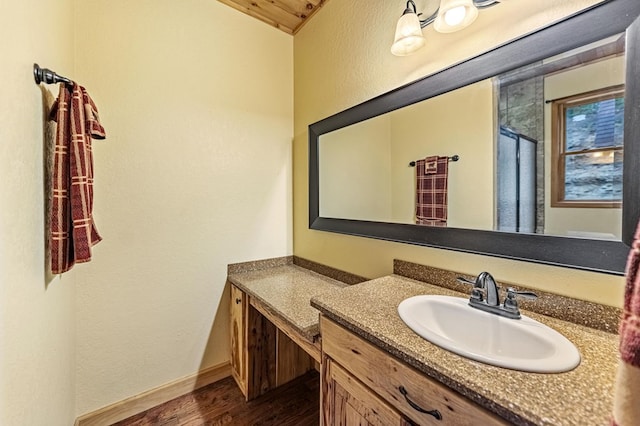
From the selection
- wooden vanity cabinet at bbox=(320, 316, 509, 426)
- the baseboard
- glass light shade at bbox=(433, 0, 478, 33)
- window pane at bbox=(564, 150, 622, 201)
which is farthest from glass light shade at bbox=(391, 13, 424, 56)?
the baseboard

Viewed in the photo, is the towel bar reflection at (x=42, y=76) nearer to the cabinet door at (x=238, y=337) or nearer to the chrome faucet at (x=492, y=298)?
the cabinet door at (x=238, y=337)

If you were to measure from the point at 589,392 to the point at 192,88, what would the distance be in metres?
2.24

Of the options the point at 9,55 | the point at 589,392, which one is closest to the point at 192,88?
the point at 9,55

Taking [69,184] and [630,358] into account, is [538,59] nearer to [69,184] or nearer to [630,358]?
[630,358]

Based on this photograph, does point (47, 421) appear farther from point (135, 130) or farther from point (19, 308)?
point (135, 130)

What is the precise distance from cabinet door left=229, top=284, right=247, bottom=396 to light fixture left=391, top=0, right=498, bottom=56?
1709 mm

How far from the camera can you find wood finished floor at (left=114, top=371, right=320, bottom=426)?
1.56 m

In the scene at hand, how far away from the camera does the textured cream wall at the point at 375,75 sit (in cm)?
93

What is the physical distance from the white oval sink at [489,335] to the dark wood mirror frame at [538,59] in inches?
9.8

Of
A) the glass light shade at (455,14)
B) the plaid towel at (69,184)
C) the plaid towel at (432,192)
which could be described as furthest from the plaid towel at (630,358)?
the plaid towel at (69,184)

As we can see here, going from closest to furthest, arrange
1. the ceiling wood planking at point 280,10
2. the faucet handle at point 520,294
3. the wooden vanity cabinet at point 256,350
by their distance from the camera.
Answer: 1. the faucet handle at point 520,294
2. the wooden vanity cabinet at point 256,350
3. the ceiling wood planking at point 280,10

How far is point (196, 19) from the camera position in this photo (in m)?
1.78

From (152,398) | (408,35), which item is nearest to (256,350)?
(152,398)

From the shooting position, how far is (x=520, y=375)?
61 cm
